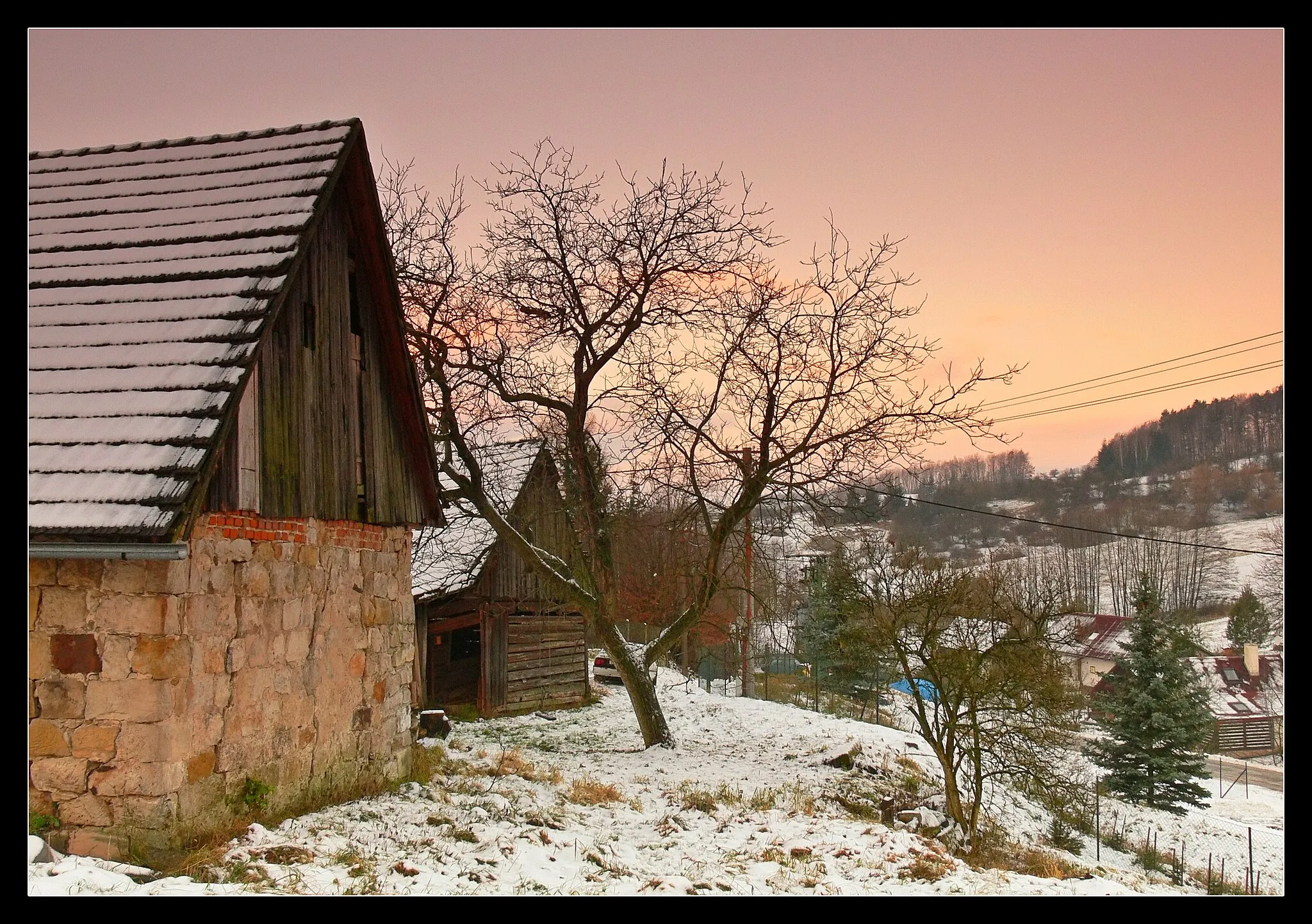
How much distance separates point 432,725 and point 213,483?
8.64 meters

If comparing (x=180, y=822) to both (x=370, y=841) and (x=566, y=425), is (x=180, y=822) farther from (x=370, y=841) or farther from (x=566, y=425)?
(x=566, y=425)

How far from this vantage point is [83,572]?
5668 millimetres

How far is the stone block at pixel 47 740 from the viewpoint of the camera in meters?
5.62

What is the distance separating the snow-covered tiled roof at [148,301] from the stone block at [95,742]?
137cm

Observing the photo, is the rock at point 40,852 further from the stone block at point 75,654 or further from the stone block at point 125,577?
the stone block at point 125,577

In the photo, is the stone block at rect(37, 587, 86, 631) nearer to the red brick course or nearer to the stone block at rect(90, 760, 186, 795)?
the red brick course

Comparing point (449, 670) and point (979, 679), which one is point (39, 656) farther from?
point (449, 670)

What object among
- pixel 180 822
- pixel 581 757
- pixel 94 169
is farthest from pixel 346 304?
pixel 581 757

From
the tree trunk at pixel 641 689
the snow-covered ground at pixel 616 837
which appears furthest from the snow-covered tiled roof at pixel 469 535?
the snow-covered ground at pixel 616 837

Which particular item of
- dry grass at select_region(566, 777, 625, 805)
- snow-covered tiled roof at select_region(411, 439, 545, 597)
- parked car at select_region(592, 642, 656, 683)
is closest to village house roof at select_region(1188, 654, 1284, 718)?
parked car at select_region(592, 642, 656, 683)

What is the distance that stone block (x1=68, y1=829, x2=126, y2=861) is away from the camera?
5.53m

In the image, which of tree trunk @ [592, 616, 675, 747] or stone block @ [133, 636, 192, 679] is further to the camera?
tree trunk @ [592, 616, 675, 747]

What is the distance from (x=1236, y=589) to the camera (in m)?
48.7

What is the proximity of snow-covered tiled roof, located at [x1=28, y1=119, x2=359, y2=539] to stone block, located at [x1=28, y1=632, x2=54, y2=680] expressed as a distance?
93cm
